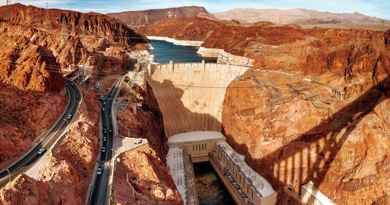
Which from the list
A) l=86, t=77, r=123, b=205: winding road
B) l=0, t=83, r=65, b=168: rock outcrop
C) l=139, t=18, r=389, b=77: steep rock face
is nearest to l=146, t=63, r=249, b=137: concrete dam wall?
l=139, t=18, r=389, b=77: steep rock face

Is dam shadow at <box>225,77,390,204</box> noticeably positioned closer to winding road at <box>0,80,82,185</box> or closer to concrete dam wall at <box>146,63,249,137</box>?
concrete dam wall at <box>146,63,249,137</box>

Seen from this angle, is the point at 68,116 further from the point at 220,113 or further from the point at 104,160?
the point at 220,113

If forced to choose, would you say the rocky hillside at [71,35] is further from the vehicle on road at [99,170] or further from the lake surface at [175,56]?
the vehicle on road at [99,170]

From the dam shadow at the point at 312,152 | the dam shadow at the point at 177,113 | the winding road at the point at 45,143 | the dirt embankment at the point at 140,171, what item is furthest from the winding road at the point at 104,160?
the dam shadow at the point at 312,152

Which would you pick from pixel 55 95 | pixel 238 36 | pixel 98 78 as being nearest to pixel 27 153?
pixel 55 95

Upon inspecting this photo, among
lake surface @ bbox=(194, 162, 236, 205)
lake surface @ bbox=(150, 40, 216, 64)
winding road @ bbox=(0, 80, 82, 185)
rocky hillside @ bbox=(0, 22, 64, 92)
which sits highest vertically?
rocky hillside @ bbox=(0, 22, 64, 92)

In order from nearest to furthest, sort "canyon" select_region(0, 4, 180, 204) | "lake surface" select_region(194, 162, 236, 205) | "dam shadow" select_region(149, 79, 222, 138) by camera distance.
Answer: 1. "canyon" select_region(0, 4, 180, 204)
2. "lake surface" select_region(194, 162, 236, 205)
3. "dam shadow" select_region(149, 79, 222, 138)

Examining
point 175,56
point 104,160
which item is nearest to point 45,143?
point 104,160
